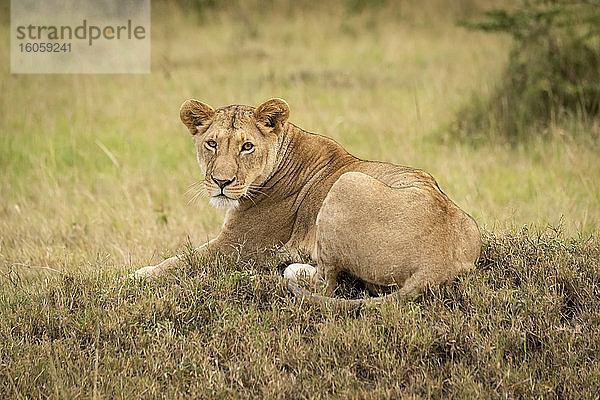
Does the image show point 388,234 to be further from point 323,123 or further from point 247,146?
point 323,123

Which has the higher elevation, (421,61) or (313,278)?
(421,61)

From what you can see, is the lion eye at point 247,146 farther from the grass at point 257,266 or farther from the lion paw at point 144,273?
the lion paw at point 144,273

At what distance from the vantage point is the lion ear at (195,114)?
17.3 feet

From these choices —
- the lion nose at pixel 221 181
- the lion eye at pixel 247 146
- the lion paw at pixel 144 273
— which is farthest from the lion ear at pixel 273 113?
the lion paw at pixel 144 273

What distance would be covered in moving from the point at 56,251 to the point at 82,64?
24.9 feet

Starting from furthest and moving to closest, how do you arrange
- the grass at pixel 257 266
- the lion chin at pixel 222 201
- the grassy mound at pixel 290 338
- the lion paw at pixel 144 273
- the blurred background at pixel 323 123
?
1. the blurred background at pixel 323 123
2. the lion chin at pixel 222 201
3. the lion paw at pixel 144 273
4. the grass at pixel 257 266
5. the grassy mound at pixel 290 338

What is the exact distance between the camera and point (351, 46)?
14.8 metres

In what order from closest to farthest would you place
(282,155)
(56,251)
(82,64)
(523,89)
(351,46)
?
(282,155)
(56,251)
(523,89)
(82,64)
(351,46)

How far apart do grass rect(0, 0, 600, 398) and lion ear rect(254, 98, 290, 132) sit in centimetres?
102

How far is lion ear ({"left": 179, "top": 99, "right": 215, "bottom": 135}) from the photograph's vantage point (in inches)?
208

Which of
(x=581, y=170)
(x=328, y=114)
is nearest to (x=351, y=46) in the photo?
(x=328, y=114)

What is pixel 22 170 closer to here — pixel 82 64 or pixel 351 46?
pixel 82 64

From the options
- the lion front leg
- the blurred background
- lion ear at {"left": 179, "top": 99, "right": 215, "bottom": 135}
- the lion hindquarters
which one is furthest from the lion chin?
the blurred background

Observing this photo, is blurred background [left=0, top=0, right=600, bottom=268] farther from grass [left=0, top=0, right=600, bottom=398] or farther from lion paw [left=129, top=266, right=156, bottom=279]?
lion paw [left=129, top=266, right=156, bottom=279]
